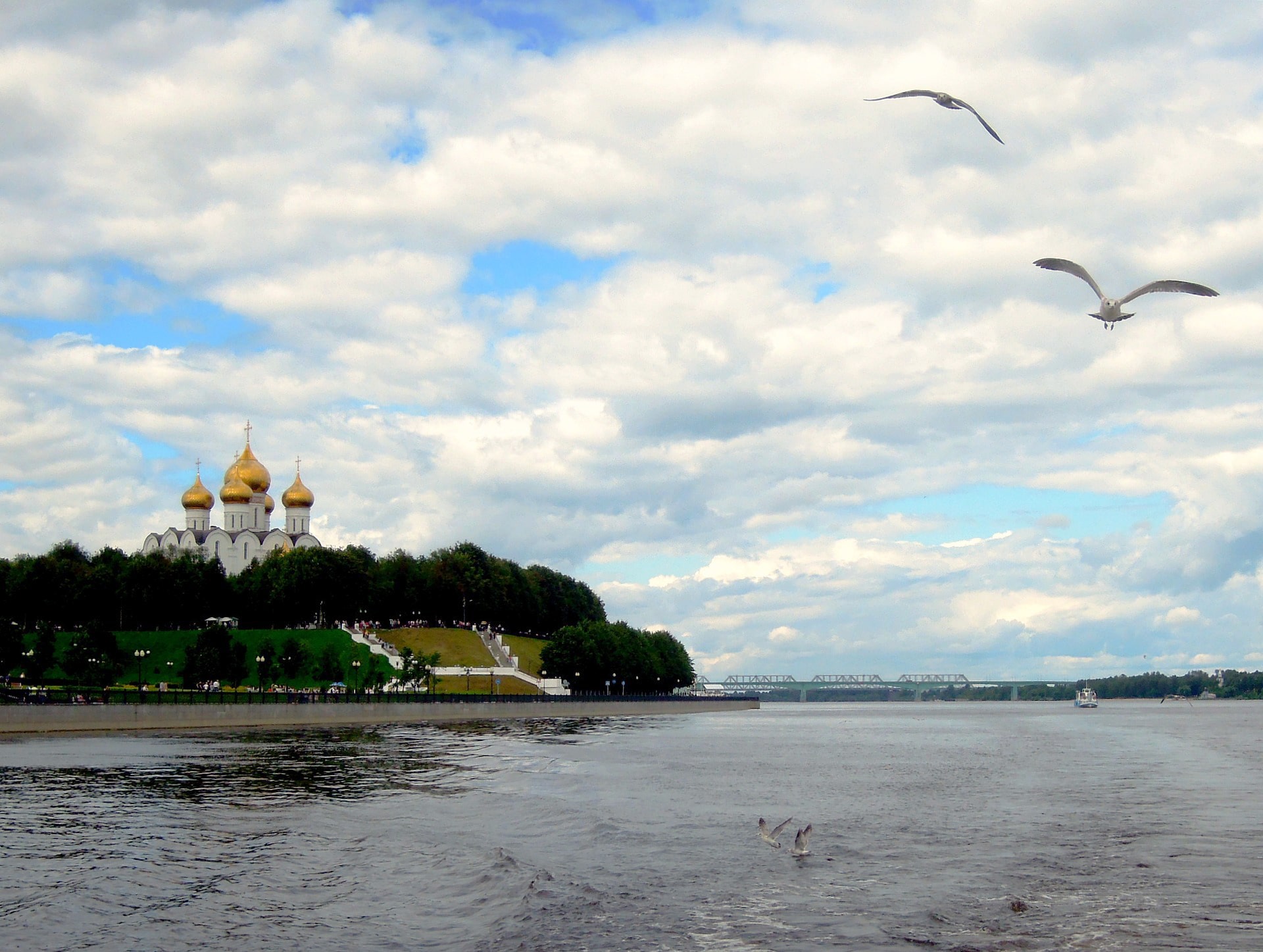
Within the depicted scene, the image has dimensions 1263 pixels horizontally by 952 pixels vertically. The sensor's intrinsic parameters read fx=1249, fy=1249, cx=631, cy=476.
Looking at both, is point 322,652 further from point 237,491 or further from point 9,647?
point 9,647

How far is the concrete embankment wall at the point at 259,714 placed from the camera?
5631cm

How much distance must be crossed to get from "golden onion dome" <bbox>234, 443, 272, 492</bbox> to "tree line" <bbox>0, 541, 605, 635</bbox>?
43.8 ft

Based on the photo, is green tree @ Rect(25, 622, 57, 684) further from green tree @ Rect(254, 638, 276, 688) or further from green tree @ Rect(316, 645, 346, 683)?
green tree @ Rect(316, 645, 346, 683)

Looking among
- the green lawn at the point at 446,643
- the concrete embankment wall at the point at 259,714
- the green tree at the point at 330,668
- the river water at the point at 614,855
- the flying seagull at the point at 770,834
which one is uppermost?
the green lawn at the point at 446,643

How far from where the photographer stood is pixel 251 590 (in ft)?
413

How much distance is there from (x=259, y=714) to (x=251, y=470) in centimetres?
7657

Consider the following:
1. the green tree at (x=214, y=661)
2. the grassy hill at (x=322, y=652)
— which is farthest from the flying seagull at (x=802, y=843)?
Result: the grassy hill at (x=322, y=652)

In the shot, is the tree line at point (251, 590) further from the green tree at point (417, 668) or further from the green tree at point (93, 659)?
the green tree at point (93, 659)

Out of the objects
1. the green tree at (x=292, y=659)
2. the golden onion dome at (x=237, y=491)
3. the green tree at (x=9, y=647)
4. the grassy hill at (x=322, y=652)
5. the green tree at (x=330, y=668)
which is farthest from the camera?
the golden onion dome at (x=237, y=491)

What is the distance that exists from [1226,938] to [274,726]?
201 feet

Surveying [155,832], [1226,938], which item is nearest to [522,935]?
[1226,938]

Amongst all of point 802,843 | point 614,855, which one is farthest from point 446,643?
point 802,843

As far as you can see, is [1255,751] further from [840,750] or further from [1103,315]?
[1103,315]

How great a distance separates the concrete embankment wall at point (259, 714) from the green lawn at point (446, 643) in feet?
58.4
